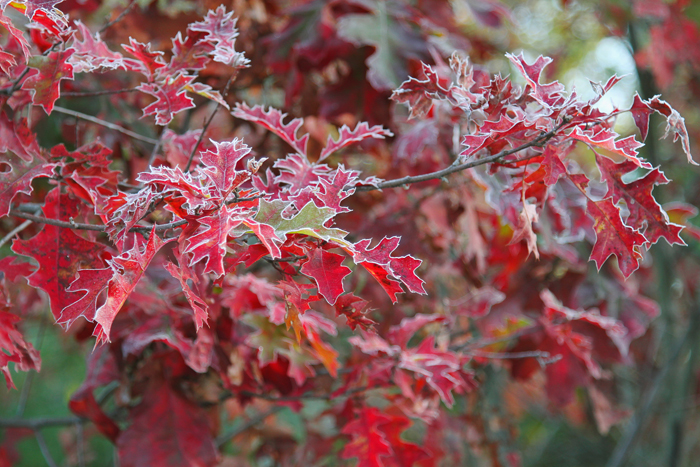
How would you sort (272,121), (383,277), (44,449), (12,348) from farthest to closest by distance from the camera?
1. (44,449)
2. (272,121)
3. (12,348)
4. (383,277)

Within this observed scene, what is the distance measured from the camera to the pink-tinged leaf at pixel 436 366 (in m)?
1.05

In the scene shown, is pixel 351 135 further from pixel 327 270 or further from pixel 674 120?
pixel 674 120

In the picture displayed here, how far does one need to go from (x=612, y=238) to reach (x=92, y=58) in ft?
2.67

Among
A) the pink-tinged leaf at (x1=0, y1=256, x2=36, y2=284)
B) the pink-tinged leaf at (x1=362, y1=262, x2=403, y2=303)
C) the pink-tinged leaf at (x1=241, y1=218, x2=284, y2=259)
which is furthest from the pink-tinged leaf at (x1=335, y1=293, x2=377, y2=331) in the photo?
the pink-tinged leaf at (x1=0, y1=256, x2=36, y2=284)

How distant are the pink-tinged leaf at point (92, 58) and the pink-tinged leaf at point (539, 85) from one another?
59 cm

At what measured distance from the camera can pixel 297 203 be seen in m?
0.69

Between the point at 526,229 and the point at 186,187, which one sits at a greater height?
the point at 186,187

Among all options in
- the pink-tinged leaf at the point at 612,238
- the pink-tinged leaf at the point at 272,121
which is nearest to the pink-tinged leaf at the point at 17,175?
the pink-tinged leaf at the point at 272,121

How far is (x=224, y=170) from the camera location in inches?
25.1

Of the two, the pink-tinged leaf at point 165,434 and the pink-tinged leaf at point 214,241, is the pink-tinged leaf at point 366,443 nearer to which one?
the pink-tinged leaf at point 165,434

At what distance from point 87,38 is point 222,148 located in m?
0.45

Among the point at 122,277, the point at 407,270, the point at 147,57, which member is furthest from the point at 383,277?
the point at 147,57

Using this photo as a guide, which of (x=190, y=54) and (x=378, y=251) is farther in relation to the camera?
(x=190, y=54)

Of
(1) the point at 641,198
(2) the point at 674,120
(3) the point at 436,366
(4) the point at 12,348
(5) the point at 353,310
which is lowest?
(3) the point at 436,366
